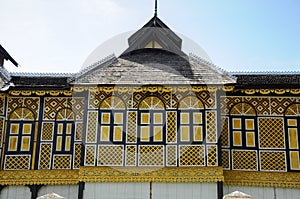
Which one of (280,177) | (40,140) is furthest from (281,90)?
(40,140)

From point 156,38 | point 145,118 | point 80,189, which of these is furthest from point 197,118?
point 80,189

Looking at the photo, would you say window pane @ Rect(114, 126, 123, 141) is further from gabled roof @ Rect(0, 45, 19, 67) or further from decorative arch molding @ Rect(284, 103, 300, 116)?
gabled roof @ Rect(0, 45, 19, 67)

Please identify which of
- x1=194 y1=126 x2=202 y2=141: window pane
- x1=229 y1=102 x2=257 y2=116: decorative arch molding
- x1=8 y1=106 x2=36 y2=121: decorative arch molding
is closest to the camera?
x1=194 y1=126 x2=202 y2=141: window pane

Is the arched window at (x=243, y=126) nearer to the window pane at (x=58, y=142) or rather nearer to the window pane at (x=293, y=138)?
the window pane at (x=293, y=138)

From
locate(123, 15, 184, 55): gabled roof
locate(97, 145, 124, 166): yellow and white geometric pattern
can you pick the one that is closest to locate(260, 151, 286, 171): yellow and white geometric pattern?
locate(97, 145, 124, 166): yellow and white geometric pattern

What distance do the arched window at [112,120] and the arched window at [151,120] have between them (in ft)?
2.16

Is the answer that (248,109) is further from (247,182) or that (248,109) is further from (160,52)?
(160,52)

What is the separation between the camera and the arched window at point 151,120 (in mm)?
15227

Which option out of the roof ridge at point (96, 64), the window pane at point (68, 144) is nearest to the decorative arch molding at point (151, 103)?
the roof ridge at point (96, 64)

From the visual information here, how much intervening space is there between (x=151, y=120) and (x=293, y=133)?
532 centimetres

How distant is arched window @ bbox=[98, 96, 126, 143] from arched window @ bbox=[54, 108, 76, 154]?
4.97ft

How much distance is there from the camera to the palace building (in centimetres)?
1477

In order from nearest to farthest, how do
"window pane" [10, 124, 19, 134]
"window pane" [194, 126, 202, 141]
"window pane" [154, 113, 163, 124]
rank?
"window pane" [194, 126, 202, 141]
"window pane" [154, 113, 163, 124]
"window pane" [10, 124, 19, 134]

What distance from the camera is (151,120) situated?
1548 cm
